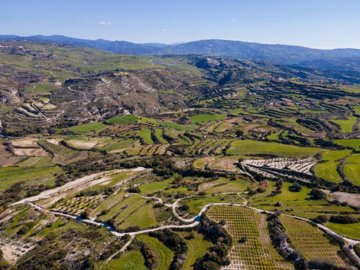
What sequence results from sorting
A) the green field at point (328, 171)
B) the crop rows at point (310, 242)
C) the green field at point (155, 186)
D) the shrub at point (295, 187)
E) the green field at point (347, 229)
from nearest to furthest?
the crop rows at point (310, 242), the green field at point (347, 229), the shrub at point (295, 187), the green field at point (155, 186), the green field at point (328, 171)

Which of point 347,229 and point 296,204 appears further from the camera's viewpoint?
point 296,204

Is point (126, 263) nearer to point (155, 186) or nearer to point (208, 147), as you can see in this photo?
point (155, 186)

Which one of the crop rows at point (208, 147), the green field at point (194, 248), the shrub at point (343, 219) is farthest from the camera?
the crop rows at point (208, 147)

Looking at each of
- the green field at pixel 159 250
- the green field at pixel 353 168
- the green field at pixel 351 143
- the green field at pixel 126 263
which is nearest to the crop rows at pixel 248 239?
the green field at pixel 159 250

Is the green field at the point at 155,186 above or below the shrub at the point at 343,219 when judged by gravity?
below

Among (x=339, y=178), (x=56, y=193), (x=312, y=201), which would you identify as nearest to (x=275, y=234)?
(x=312, y=201)

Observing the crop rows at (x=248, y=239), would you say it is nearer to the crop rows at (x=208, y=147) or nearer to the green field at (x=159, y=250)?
the green field at (x=159, y=250)

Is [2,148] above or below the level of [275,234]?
below

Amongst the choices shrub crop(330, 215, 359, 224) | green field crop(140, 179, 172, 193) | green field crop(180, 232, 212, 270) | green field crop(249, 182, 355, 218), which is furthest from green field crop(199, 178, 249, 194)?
shrub crop(330, 215, 359, 224)

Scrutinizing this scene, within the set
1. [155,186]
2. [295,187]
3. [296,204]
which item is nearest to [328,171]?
[295,187]

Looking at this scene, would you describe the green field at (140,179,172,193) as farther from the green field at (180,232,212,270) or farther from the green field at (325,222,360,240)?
the green field at (325,222,360,240)

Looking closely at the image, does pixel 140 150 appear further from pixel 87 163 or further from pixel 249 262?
pixel 249 262
